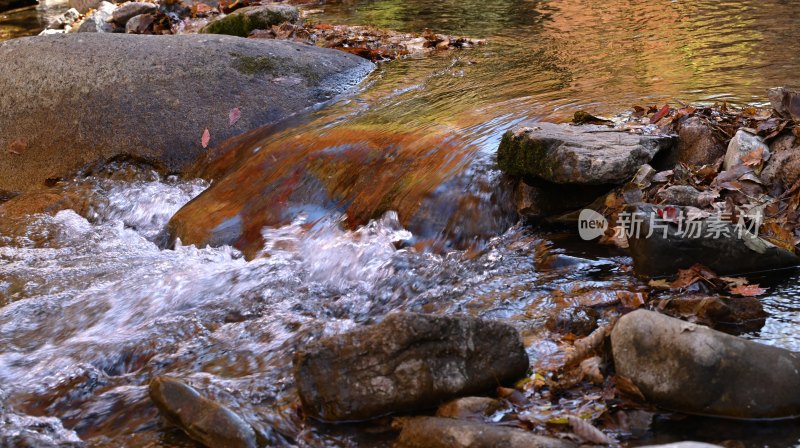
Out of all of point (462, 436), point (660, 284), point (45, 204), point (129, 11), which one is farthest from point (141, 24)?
point (462, 436)

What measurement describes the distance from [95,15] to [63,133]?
843 centimetres

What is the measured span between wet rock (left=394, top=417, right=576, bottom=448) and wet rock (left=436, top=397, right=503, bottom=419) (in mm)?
122

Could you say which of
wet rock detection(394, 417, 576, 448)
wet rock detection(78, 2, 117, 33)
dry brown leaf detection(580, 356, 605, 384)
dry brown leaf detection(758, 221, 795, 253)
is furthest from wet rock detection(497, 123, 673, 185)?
wet rock detection(78, 2, 117, 33)

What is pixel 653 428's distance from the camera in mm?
2879

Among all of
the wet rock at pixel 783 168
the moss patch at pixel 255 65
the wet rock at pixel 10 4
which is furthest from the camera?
the wet rock at pixel 10 4

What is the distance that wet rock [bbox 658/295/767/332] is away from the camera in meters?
3.47

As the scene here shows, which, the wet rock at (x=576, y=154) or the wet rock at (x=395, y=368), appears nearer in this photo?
the wet rock at (x=395, y=368)

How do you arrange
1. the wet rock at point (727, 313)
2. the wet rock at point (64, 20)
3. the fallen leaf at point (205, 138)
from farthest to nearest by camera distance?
the wet rock at point (64, 20) → the fallen leaf at point (205, 138) → the wet rock at point (727, 313)

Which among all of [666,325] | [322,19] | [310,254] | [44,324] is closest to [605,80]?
[310,254]

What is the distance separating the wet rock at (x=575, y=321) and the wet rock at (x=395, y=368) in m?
0.55

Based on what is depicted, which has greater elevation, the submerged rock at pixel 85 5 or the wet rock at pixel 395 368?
the submerged rock at pixel 85 5

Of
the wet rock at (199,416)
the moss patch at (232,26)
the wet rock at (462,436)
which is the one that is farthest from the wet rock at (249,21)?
the wet rock at (462,436)

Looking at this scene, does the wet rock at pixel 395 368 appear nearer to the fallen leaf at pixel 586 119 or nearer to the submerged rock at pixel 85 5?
the fallen leaf at pixel 586 119

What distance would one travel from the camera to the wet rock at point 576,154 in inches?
180
